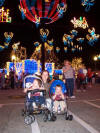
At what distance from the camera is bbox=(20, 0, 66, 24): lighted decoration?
1652 cm

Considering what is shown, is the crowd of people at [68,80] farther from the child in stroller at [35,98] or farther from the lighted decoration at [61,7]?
the lighted decoration at [61,7]

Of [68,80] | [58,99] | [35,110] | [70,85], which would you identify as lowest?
[35,110]

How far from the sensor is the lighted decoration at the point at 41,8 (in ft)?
54.2

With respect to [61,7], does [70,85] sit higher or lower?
lower

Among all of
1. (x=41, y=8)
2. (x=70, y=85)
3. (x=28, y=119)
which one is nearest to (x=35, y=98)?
(x=28, y=119)

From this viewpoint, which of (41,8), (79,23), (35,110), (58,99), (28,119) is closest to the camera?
(28,119)

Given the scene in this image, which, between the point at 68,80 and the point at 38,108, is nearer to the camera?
the point at 38,108

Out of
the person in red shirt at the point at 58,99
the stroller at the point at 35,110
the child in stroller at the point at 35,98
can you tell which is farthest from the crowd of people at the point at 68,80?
the stroller at the point at 35,110

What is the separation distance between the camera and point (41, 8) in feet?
55.0

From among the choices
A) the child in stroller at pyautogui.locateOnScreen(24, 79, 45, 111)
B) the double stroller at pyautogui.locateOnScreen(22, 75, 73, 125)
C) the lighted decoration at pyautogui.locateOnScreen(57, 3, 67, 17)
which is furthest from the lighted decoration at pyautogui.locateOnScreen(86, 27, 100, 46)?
the child in stroller at pyautogui.locateOnScreen(24, 79, 45, 111)

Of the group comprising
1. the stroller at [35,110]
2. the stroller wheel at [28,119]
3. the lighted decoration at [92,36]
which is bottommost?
the stroller wheel at [28,119]

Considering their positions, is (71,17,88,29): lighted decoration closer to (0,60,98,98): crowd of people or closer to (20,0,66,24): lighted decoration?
(0,60,98,98): crowd of people

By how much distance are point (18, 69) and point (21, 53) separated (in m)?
25.1

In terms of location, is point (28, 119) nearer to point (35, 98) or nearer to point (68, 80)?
point (35, 98)
